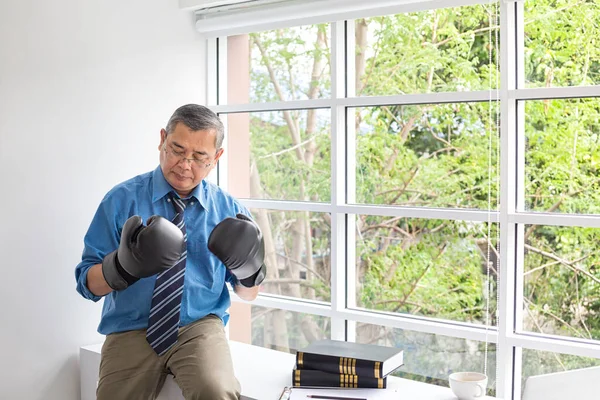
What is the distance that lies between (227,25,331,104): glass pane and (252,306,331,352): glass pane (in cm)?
133

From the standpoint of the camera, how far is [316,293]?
14.1ft

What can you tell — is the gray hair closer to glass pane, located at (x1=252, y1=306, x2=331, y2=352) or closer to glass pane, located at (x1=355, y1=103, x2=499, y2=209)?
glass pane, located at (x1=355, y1=103, x2=499, y2=209)

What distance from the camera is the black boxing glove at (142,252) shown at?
214cm

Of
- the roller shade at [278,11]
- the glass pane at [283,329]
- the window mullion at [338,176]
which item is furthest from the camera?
the glass pane at [283,329]

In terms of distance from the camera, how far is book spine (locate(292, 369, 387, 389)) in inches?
96.9

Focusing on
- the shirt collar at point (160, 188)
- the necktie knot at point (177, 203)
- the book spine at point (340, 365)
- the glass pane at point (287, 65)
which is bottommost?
the book spine at point (340, 365)

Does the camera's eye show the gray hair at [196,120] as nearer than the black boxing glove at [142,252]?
No

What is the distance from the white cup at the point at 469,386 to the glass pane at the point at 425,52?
1.97 meters

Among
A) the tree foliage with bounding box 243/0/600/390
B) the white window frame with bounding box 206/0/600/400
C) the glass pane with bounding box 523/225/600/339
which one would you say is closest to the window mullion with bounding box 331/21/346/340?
the white window frame with bounding box 206/0/600/400

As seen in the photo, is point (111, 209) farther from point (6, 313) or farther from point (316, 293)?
point (316, 293)

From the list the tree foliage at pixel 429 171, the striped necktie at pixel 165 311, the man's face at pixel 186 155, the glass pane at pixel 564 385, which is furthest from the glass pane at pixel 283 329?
the glass pane at pixel 564 385

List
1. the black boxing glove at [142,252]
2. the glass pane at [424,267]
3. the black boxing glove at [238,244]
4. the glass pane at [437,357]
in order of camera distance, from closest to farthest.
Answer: the black boxing glove at [142,252]
the black boxing glove at [238,244]
the glass pane at [437,357]
the glass pane at [424,267]

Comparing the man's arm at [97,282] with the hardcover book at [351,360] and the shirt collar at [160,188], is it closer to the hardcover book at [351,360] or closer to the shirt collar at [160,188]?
the shirt collar at [160,188]

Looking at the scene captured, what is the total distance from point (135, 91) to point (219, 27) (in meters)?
0.54
